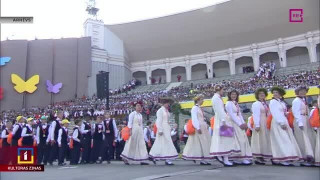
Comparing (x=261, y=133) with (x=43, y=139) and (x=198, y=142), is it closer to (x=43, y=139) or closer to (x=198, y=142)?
(x=198, y=142)

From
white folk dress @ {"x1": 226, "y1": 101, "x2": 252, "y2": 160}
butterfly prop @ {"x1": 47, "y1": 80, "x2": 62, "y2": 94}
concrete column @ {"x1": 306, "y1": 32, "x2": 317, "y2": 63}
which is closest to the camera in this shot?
white folk dress @ {"x1": 226, "y1": 101, "x2": 252, "y2": 160}

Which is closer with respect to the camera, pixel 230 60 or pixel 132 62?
pixel 230 60

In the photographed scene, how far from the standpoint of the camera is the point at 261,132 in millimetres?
7004

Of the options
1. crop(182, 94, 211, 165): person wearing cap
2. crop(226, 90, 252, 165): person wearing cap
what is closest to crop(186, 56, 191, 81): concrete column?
crop(182, 94, 211, 165): person wearing cap

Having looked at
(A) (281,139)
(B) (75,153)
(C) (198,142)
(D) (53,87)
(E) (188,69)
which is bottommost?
(B) (75,153)

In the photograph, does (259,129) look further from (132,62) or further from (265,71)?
(132,62)

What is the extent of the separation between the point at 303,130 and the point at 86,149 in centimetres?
632

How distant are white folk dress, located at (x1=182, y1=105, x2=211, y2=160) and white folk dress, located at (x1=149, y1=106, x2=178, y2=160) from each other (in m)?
0.44

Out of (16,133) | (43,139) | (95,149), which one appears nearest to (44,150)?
(43,139)

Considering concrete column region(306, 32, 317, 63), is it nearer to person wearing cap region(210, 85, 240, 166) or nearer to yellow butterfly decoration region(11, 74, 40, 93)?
yellow butterfly decoration region(11, 74, 40, 93)

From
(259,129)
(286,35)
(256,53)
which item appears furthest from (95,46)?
(259,129)

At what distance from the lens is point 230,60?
38.9m

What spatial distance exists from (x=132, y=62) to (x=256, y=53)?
16411 millimetres

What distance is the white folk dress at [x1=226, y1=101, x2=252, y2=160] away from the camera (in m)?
6.55
